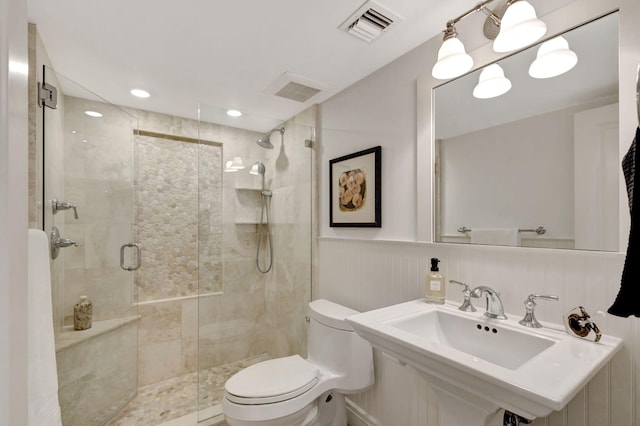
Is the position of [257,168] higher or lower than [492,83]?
lower

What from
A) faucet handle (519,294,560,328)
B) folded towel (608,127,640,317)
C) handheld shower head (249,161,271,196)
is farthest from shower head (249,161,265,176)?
folded towel (608,127,640,317)

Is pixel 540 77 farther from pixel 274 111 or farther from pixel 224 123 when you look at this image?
pixel 274 111

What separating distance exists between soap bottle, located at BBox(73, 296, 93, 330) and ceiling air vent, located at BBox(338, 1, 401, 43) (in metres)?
2.29

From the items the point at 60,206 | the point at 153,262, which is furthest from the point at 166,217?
the point at 60,206

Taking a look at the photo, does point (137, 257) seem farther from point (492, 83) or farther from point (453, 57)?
point (492, 83)

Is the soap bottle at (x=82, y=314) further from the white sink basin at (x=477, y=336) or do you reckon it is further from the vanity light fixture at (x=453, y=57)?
the vanity light fixture at (x=453, y=57)

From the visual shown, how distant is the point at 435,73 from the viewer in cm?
130

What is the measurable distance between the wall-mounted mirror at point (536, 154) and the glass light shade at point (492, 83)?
0.02 m

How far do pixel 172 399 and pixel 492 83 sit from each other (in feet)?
9.50

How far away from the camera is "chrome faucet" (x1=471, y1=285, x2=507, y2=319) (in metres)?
1.14

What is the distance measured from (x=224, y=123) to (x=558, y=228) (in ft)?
6.38

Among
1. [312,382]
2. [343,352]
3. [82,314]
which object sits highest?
[82,314]

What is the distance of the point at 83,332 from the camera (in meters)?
1.86

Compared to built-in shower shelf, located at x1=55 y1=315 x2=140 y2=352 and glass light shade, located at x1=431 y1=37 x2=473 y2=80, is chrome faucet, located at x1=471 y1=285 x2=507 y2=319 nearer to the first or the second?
glass light shade, located at x1=431 y1=37 x2=473 y2=80
